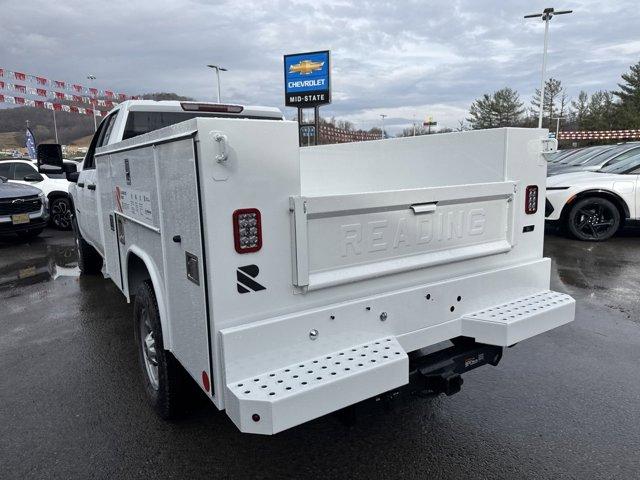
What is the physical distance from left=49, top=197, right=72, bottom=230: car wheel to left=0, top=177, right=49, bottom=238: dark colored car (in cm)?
131

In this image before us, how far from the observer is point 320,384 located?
6.49 feet

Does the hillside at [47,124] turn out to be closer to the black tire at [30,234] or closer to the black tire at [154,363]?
the black tire at [30,234]

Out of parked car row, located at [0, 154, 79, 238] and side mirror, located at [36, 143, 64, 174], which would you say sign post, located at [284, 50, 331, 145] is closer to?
parked car row, located at [0, 154, 79, 238]

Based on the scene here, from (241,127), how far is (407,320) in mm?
1326

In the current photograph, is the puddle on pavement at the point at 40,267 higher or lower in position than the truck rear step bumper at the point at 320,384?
lower

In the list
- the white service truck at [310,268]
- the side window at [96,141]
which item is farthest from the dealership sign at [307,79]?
the white service truck at [310,268]

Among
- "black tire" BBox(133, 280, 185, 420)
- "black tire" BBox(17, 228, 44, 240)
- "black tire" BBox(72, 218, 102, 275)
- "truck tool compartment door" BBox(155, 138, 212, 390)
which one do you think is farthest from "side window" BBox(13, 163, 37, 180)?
"truck tool compartment door" BBox(155, 138, 212, 390)

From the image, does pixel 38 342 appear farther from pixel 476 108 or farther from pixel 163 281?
pixel 476 108

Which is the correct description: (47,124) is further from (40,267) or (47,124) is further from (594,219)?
(594,219)

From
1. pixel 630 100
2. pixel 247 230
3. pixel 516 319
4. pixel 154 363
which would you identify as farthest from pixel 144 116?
pixel 630 100

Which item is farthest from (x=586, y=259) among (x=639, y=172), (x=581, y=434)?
(x=581, y=434)

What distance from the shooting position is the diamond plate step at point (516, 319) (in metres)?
2.64

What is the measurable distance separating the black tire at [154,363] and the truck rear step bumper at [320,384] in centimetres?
89

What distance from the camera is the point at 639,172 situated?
8539mm
